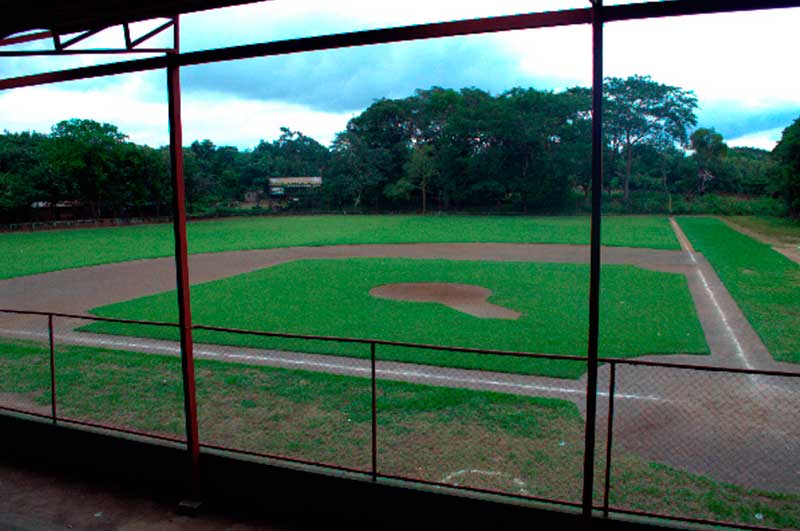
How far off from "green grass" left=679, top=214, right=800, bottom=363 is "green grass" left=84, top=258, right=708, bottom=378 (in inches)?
59.9

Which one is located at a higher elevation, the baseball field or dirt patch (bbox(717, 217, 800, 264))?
dirt patch (bbox(717, 217, 800, 264))

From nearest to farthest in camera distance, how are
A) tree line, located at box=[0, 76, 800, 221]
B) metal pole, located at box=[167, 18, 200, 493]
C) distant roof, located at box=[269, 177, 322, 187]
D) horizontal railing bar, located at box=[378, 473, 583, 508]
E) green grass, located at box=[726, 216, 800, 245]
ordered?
1. horizontal railing bar, located at box=[378, 473, 583, 508]
2. metal pole, located at box=[167, 18, 200, 493]
3. green grass, located at box=[726, 216, 800, 245]
4. tree line, located at box=[0, 76, 800, 221]
5. distant roof, located at box=[269, 177, 322, 187]

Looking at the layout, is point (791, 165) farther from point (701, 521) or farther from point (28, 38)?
point (28, 38)

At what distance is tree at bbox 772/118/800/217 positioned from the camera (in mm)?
48656

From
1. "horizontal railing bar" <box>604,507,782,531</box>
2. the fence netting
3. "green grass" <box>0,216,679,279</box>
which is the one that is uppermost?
"green grass" <box>0,216,679,279</box>

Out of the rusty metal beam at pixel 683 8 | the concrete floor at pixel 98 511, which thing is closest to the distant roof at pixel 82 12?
the rusty metal beam at pixel 683 8

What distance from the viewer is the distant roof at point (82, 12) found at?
5691 millimetres

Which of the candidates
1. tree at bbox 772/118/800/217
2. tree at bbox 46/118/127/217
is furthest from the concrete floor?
tree at bbox 772/118/800/217

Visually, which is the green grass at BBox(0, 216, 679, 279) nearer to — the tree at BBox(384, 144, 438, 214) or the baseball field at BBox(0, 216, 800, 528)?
the baseball field at BBox(0, 216, 800, 528)

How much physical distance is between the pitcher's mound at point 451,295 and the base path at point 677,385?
A: 517cm

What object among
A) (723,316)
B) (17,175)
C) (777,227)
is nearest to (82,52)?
(723,316)

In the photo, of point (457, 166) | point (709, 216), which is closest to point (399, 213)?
point (457, 166)

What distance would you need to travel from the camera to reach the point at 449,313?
16.7 m

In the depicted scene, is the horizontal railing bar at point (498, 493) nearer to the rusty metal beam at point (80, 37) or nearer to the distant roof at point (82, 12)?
the distant roof at point (82, 12)
